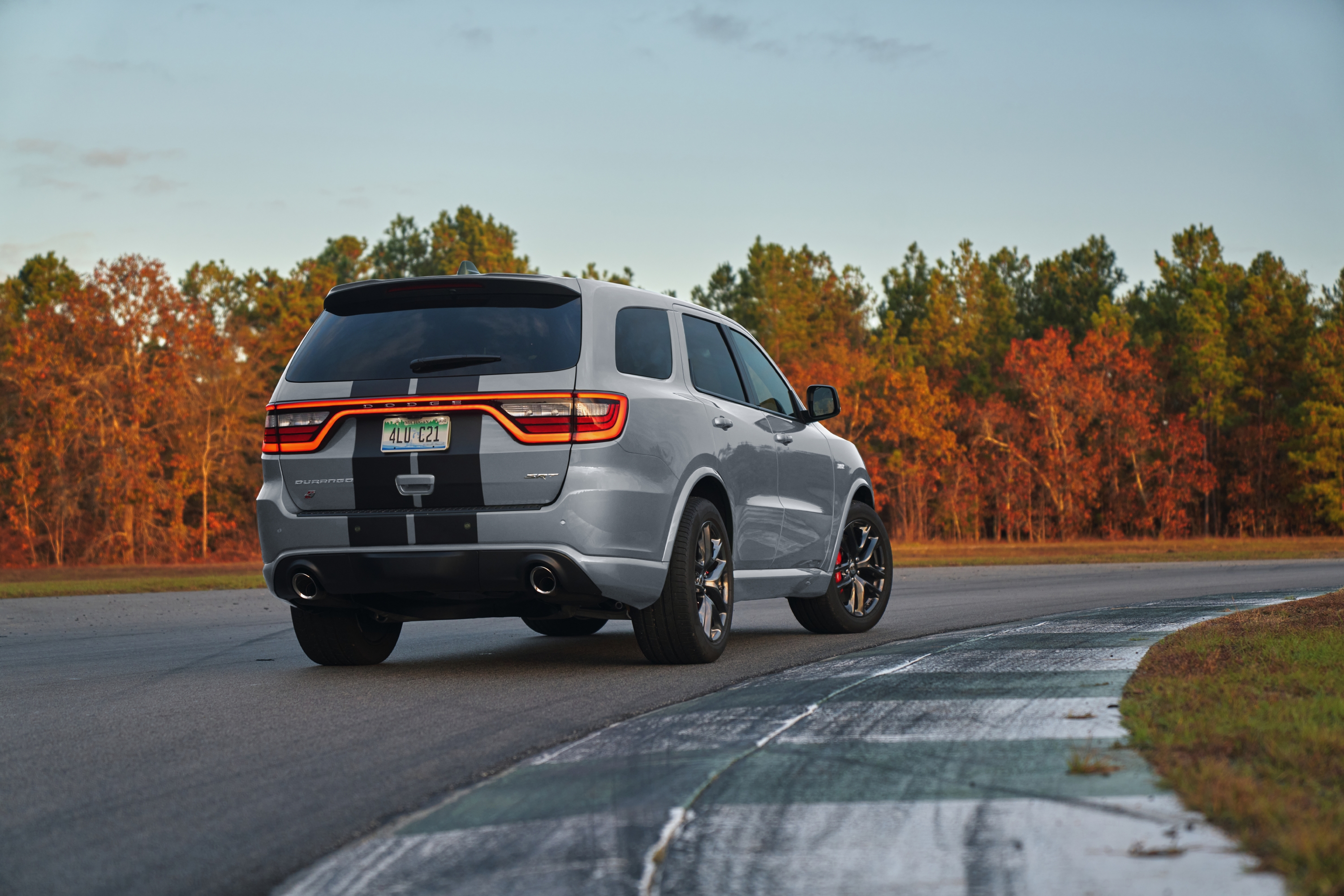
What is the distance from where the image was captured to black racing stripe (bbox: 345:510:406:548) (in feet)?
21.6

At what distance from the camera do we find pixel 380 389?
22.0ft

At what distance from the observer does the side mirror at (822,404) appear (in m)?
8.89

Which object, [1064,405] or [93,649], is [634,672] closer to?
[93,649]

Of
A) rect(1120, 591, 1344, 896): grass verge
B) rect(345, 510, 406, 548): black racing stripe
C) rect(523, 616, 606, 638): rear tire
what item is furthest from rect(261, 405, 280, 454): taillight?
rect(1120, 591, 1344, 896): grass verge

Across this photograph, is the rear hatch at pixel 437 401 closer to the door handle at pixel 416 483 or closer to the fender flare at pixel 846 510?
the door handle at pixel 416 483

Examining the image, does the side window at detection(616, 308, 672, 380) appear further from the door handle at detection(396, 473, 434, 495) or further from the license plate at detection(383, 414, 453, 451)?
the door handle at detection(396, 473, 434, 495)

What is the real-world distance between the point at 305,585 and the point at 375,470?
0.78 m

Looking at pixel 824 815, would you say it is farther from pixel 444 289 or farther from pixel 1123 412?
pixel 1123 412

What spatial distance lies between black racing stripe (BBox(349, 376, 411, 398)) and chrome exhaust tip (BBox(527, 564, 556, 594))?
1.13 m

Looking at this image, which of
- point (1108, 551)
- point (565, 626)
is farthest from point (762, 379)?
point (1108, 551)

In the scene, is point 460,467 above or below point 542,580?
above

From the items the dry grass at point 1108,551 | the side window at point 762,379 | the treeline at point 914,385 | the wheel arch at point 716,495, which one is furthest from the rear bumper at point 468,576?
the treeline at point 914,385

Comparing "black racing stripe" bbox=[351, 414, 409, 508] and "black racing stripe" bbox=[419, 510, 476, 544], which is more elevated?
"black racing stripe" bbox=[351, 414, 409, 508]

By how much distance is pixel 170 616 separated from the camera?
41.9 feet
